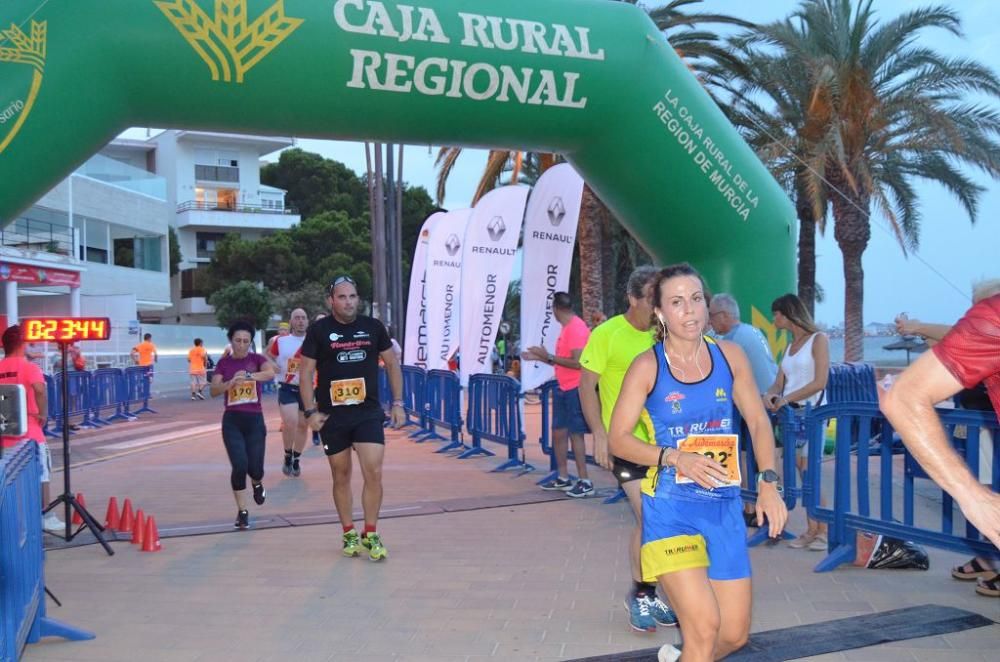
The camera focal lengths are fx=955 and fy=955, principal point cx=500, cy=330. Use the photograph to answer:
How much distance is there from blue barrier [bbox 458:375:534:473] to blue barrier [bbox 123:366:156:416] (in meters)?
10.1

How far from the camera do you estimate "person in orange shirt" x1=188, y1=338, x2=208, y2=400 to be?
25.7 m

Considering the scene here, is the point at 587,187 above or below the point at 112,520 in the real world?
above

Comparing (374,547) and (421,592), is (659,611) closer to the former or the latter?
(421,592)

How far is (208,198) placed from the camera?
59375 millimetres

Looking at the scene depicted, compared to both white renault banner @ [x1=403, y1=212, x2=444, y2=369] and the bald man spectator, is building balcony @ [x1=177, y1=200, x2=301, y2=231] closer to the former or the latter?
white renault banner @ [x1=403, y1=212, x2=444, y2=369]

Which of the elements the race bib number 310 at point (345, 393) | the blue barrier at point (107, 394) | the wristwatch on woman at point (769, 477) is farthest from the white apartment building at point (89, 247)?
the wristwatch on woman at point (769, 477)

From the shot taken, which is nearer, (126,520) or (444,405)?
(126,520)

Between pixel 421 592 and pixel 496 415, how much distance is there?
232 inches

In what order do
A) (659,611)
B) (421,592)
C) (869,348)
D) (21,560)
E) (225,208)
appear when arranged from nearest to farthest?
1. (21,560)
2. (659,611)
3. (421,592)
4. (869,348)
5. (225,208)

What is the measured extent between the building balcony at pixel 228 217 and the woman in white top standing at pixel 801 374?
54623 mm

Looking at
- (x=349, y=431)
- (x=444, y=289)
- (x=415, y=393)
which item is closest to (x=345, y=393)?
(x=349, y=431)

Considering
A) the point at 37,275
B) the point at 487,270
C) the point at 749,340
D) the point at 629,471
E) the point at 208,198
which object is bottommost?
the point at 629,471

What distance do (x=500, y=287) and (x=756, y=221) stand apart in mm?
5287

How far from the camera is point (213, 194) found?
59.6 m
